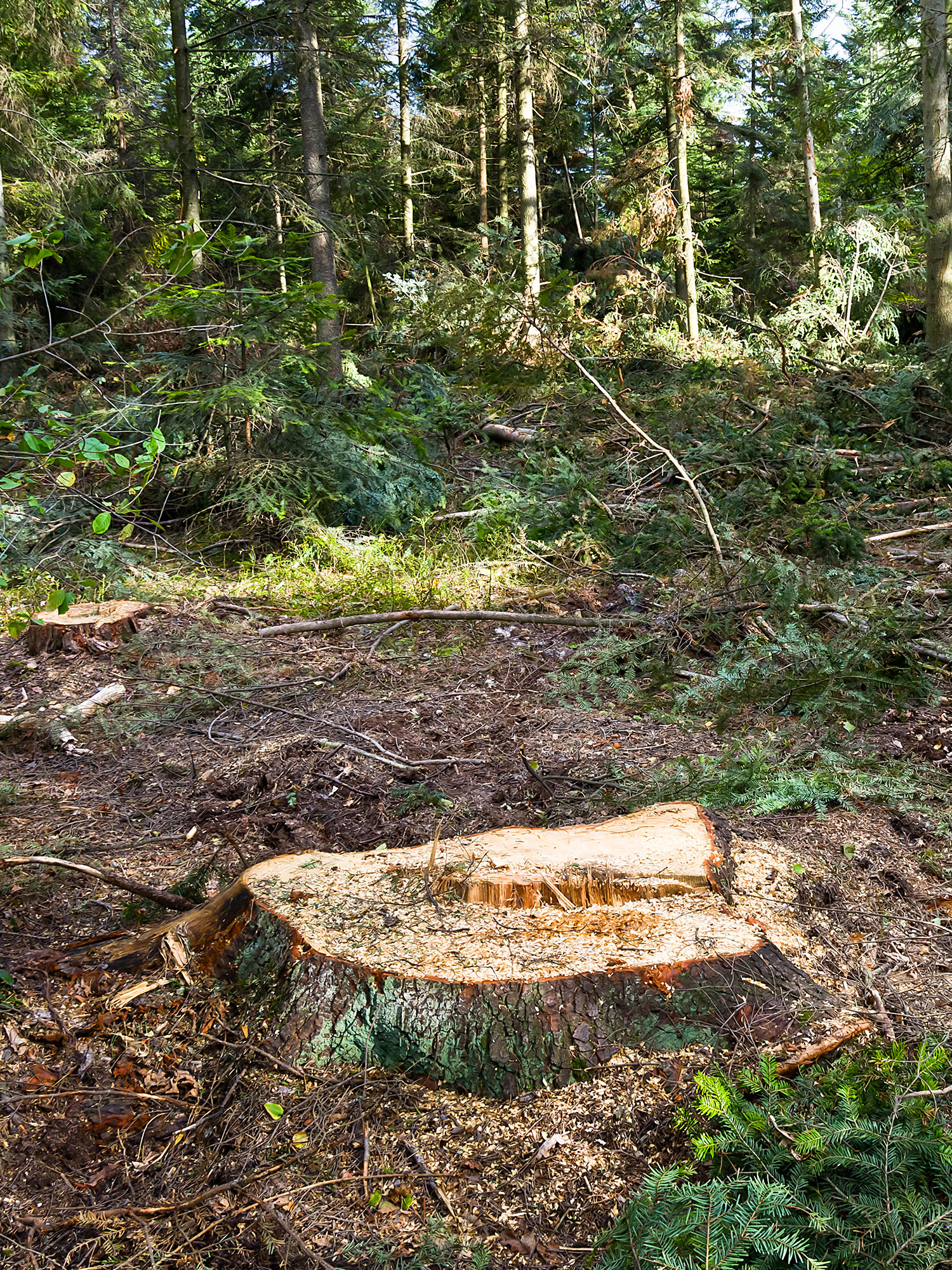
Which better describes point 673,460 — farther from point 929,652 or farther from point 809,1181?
point 809,1181

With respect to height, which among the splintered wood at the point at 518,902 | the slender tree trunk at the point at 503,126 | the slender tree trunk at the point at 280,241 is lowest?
the splintered wood at the point at 518,902

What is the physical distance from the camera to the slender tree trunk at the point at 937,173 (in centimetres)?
1069

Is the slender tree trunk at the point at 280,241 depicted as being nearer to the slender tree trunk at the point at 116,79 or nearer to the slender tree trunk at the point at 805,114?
the slender tree trunk at the point at 116,79

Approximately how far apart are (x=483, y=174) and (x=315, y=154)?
34.8 feet

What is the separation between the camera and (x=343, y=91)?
525 inches

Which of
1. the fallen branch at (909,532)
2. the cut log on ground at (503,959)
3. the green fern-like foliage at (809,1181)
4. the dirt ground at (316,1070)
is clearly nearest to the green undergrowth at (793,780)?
the dirt ground at (316,1070)

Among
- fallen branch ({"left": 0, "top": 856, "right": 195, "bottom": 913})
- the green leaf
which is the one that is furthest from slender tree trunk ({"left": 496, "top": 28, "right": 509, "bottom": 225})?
fallen branch ({"left": 0, "top": 856, "right": 195, "bottom": 913})

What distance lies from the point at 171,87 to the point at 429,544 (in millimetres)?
10656

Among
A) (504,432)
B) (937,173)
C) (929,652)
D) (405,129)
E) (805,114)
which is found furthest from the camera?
(405,129)

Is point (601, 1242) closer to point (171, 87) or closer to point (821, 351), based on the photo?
point (821, 351)

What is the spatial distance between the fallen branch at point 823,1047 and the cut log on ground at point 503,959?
7 cm

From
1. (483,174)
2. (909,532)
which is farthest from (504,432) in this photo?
(483,174)

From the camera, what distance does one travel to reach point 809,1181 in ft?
5.36

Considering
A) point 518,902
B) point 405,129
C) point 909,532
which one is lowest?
point 518,902
